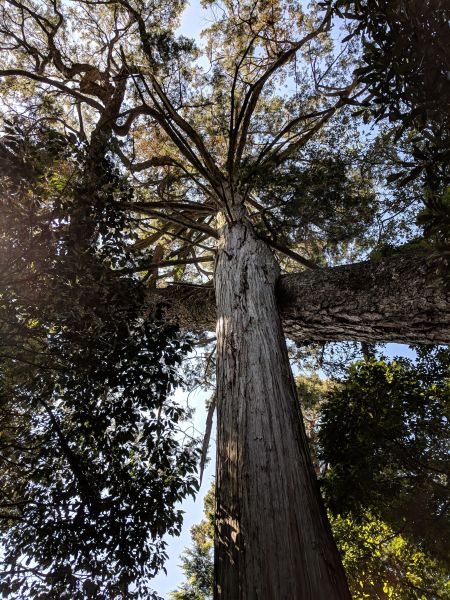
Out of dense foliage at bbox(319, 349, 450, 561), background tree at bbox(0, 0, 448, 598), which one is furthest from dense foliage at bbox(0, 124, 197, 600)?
dense foliage at bbox(319, 349, 450, 561)

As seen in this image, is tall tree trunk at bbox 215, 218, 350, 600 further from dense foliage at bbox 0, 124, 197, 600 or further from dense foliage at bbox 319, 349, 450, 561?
dense foliage at bbox 319, 349, 450, 561

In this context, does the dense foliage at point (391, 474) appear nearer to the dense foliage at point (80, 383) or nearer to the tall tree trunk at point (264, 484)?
the dense foliage at point (80, 383)

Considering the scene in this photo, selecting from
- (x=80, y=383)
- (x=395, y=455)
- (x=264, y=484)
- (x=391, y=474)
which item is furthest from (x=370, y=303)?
(x=80, y=383)

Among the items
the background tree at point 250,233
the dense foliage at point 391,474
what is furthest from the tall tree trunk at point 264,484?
the dense foliage at point 391,474

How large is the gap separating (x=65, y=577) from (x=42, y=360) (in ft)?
5.05

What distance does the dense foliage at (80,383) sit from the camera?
8.43ft

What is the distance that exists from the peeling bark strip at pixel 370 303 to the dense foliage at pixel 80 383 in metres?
1.30

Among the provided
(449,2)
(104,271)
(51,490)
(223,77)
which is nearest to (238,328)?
(104,271)

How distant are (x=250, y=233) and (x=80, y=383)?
2.45 metres

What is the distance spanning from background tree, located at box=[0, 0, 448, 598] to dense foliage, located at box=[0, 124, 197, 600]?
290mm

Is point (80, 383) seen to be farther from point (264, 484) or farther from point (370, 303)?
point (370, 303)

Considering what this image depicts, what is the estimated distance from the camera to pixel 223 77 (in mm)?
7340

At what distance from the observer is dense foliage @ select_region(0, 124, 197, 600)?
8.43 ft

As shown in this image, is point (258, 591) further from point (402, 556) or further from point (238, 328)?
point (402, 556)
